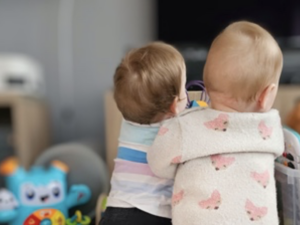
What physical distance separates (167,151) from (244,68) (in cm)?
15

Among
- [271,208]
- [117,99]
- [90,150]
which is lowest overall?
[90,150]

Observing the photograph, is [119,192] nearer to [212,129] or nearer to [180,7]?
[212,129]

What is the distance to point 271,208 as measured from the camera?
0.50 meters

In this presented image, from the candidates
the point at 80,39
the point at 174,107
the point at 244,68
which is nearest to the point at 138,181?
the point at 174,107

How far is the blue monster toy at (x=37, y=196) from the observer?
72 cm

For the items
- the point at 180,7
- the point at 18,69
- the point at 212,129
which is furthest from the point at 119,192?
the point at 180,7

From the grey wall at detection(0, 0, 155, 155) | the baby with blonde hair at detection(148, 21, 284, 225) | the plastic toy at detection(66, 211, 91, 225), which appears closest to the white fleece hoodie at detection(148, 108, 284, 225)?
the baby with blonde hair at detection(148, 21, 284, 225)

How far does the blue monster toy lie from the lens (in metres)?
0.72

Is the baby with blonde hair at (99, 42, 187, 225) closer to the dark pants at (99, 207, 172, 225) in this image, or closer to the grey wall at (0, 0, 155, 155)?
the dark pants at (99, 207, 172, 225)

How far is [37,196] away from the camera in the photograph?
2.44 ft

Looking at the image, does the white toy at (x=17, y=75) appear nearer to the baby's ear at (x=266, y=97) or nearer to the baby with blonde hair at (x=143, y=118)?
the baby with blonde hair at (x=143, y=118)

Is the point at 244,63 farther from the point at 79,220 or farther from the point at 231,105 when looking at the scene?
the point at 79,220

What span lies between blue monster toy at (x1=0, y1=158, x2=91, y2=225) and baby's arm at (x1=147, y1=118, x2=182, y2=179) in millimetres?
241

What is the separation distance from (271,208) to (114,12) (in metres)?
1.15
